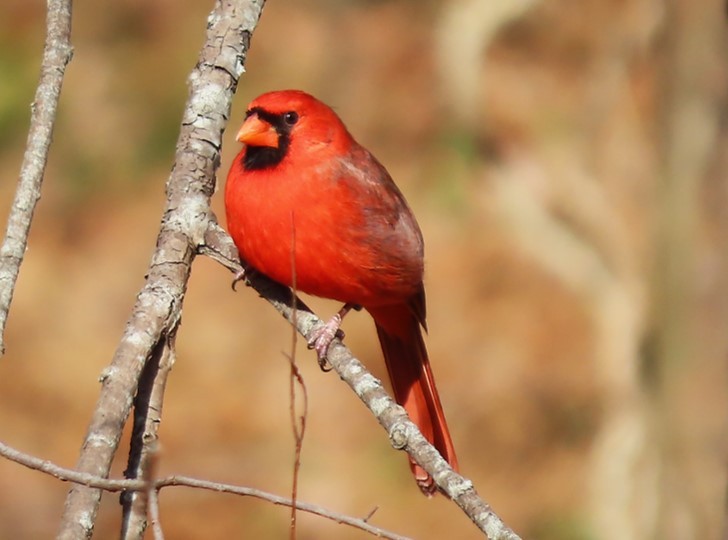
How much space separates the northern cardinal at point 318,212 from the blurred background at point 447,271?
2.09m

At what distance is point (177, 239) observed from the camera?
283 centimetres

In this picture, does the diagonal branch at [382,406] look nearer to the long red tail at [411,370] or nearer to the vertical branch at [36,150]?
the vertical branch at [36,150]

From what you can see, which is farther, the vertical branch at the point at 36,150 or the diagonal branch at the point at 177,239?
the vertical branch at the point at 36,150

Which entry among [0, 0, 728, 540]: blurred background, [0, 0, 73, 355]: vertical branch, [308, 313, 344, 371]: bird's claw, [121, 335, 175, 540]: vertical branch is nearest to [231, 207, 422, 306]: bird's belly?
[308, 313, 344, 371]: bird's claw

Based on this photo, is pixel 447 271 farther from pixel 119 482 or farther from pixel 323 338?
pixel 119 482

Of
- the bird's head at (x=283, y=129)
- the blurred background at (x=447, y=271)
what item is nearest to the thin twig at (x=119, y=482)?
the bird's head at (x=283, y=129)

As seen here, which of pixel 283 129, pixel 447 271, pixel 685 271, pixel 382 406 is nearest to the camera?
pixel 382 406

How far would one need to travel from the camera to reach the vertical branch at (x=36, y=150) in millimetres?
2424

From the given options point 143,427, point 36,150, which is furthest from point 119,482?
point 36,150

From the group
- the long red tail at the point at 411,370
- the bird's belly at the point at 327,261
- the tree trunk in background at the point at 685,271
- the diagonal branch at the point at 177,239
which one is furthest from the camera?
the tree trunk in background at the point at 685,271

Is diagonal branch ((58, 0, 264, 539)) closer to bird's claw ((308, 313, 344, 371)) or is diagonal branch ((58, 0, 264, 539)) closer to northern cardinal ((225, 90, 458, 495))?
northern cardinal ((225, 90, 458, 495))

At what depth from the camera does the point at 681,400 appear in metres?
5.22

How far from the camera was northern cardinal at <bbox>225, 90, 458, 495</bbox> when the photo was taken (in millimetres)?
3133

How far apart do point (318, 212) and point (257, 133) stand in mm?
283
